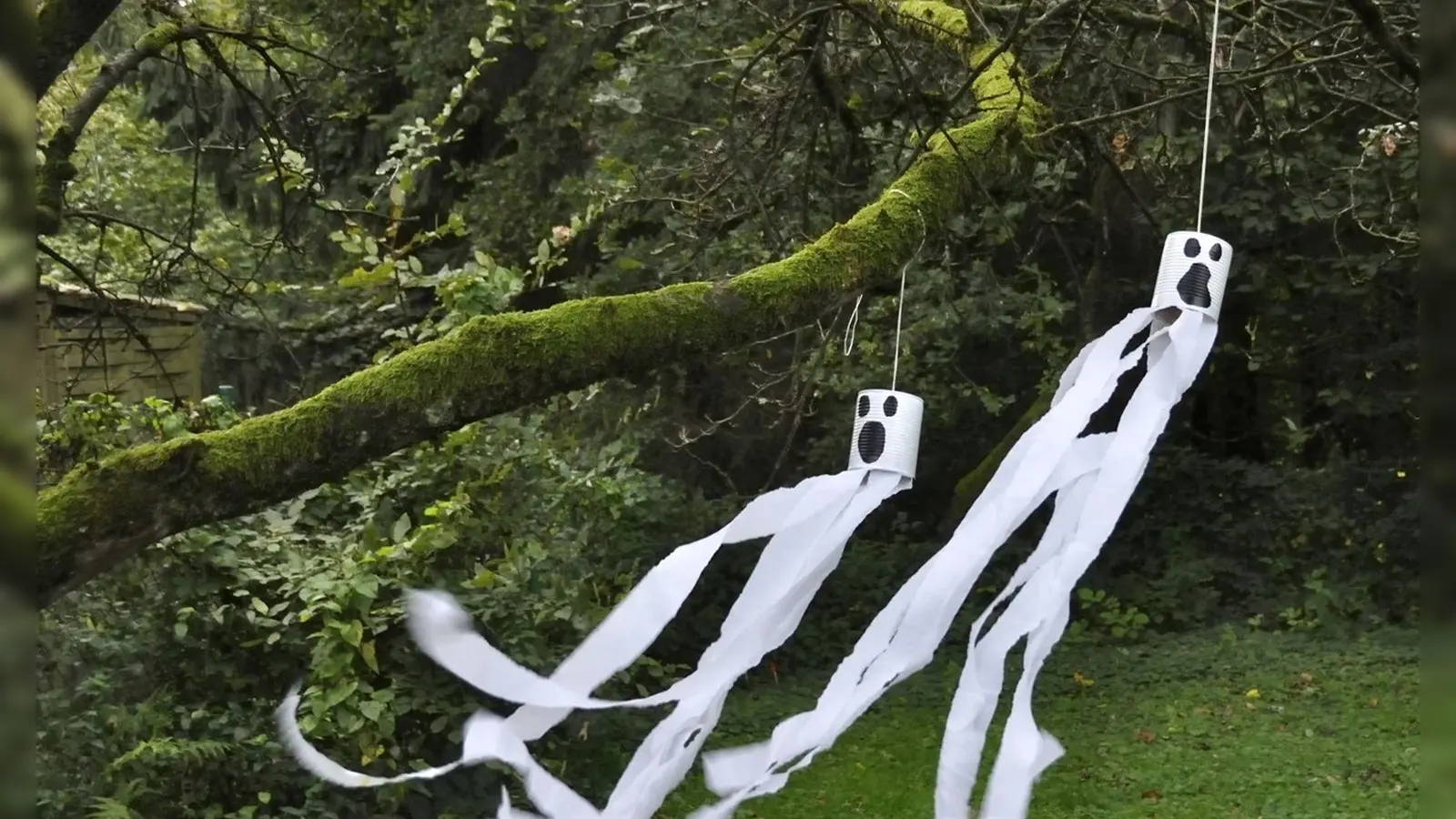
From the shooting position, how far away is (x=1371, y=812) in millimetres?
3918

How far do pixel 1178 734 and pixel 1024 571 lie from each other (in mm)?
3954

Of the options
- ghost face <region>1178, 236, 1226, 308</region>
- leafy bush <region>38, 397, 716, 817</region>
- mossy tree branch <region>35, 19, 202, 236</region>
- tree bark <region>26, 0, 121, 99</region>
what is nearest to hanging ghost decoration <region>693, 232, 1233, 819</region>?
ghost face <region>1178, 236, 1226, 308</region>

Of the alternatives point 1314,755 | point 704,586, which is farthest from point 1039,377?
point 1314,755

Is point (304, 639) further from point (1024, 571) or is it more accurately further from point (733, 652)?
point (1024, 571)

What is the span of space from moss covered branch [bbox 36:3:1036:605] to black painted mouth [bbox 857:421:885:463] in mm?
244

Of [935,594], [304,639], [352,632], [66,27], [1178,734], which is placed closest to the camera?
[935,594]

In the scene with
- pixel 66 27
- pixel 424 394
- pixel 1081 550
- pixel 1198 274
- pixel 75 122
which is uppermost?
pixel 66 27

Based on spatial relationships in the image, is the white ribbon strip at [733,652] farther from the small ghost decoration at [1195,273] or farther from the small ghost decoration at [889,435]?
the small ghost decoration at [1195,273]

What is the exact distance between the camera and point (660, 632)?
1278 millimetres

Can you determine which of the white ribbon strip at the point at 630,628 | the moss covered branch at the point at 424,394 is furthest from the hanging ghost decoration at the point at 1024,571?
the moss covered branch at the point at 424,394

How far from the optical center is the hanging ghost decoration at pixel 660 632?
1078 millimetres

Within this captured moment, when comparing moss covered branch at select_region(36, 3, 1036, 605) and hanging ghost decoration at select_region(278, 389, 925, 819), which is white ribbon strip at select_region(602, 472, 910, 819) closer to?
hanging ghost decoration at select_region(278, 389, 925, 819)

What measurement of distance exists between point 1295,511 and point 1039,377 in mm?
1669

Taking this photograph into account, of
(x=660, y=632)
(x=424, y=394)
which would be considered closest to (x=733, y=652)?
(x=660, y=632)
